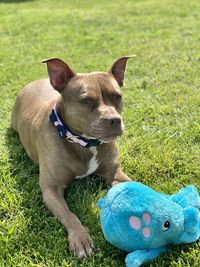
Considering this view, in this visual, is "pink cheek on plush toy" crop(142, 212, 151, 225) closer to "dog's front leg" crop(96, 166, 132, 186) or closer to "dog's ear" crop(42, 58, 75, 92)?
"dog's front leg" crop(96, 166, 132, 186)

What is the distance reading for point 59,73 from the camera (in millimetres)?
3834

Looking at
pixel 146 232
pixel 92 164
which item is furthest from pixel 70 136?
pixel 146 232

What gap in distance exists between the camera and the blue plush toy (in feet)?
9.37

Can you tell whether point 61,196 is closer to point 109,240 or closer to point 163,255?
point 109,240

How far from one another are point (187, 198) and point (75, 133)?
110 cm

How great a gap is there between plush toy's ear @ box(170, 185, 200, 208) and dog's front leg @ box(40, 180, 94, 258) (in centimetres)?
68

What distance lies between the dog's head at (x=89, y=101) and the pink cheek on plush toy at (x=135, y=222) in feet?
2.88

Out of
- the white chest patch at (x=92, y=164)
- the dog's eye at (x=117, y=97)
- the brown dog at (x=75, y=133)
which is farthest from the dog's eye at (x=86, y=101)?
the white chest patch at (x=92, y=164)

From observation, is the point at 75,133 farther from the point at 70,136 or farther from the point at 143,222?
the point at 143,222

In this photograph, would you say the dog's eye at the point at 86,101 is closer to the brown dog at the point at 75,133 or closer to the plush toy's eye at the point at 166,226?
the brown dog at the point at 75,133

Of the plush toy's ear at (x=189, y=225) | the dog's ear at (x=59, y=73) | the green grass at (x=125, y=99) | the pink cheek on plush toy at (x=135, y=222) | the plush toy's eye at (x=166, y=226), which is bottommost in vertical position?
the green grass at (x=125, y=99)

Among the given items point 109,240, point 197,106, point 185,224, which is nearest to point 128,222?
point 109,240

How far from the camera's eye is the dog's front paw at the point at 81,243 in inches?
122

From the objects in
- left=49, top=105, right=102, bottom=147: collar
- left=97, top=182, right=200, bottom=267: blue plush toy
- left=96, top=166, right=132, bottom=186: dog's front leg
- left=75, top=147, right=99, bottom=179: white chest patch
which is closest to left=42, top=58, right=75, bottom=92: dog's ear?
left=49, top=105, right=102, bottom=147: collar
